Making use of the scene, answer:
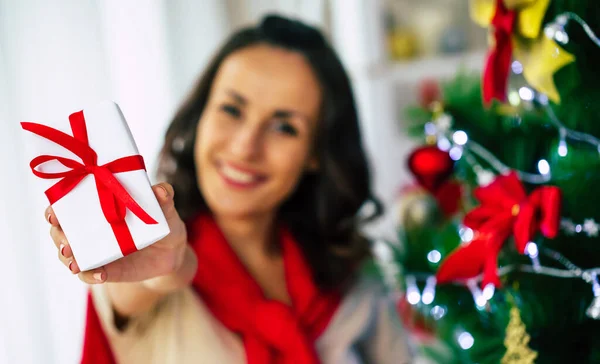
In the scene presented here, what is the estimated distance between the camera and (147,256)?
540 mm

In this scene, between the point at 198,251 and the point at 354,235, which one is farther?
the point at 354,235

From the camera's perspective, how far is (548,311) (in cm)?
63

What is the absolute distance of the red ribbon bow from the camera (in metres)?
0.60

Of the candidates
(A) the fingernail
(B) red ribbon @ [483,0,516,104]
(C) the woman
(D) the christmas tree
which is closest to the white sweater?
(C) the woman

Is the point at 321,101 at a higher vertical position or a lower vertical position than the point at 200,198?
higher

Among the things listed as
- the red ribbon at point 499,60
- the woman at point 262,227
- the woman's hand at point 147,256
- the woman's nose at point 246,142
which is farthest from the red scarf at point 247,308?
the red ribbon at point 499,60

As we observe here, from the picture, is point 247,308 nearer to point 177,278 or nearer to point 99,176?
point 177,278

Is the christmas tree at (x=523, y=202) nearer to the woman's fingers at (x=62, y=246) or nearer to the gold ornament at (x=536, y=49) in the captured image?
the gold ornament at (x=536, y=49)

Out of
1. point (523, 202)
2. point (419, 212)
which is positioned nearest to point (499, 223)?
point (523, 202)

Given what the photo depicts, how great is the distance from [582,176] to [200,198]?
57cm

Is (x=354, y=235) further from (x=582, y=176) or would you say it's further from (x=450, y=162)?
(x=582, y=176)

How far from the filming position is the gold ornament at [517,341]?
0.63 meters

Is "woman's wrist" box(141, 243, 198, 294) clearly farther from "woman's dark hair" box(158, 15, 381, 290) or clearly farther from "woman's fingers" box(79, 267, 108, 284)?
"woman's dark hair" box(158, 15, 381, 290)

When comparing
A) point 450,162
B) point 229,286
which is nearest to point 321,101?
point 450,162
